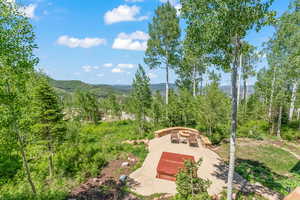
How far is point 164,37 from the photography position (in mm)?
15430

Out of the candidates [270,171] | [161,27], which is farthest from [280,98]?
[161,27]

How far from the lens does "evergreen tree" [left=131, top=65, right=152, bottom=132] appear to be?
13.8 meters

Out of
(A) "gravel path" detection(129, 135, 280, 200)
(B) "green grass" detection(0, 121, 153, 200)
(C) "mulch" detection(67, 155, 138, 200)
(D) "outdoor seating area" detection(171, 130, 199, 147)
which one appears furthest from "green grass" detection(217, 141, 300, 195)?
(C) "mulch" detection(67, 155, 138, 200)

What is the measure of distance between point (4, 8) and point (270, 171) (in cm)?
1342

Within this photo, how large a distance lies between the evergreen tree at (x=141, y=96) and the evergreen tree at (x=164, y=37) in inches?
122

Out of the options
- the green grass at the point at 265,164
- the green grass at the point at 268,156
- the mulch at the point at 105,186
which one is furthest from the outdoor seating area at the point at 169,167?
the green grass at the point at 268,156

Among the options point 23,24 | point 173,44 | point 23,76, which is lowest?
point 23,76

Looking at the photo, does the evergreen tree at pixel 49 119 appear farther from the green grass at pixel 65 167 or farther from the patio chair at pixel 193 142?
the patio chair at pixel 193 142

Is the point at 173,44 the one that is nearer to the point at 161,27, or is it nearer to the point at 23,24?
the point at 161,27

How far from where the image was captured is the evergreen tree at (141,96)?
13773 millimetres

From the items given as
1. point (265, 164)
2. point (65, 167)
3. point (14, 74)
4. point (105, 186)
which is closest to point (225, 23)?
point (14, 74)

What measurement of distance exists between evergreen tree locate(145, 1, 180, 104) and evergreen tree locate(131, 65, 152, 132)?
3108 mm

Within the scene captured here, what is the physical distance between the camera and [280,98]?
46.2 ft

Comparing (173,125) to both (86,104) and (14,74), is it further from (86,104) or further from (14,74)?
(86,104)
